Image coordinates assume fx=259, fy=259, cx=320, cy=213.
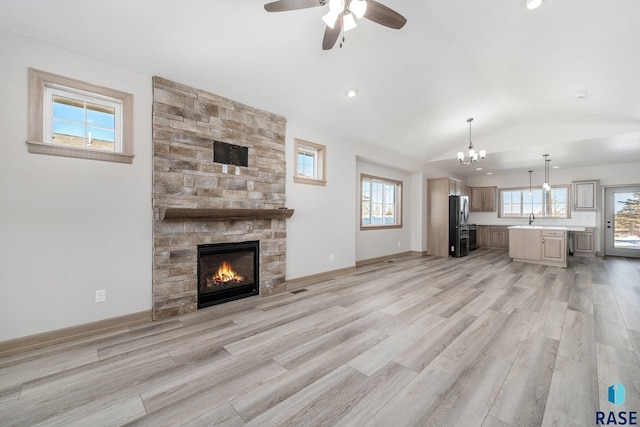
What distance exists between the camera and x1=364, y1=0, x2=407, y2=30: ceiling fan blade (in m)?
1.93

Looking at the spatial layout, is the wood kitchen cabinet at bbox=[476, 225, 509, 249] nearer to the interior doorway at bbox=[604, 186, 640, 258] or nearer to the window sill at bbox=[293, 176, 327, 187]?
the interior doorway at bbox=[604, 186, 640, 258]

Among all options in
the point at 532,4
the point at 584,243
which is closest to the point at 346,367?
the point at 532,4

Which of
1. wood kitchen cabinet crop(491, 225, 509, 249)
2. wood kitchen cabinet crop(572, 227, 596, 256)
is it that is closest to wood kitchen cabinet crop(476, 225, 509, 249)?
wood kitchen cabinet crop(491, 225, 509, 249)

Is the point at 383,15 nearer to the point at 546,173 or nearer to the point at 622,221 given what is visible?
the point at 546,173

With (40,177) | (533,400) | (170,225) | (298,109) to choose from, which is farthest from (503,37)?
(40,177)

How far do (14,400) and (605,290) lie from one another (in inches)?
281

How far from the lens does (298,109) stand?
415cm

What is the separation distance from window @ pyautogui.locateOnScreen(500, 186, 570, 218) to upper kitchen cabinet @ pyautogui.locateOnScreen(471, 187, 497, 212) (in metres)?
0.31

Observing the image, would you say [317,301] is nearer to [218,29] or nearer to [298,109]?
[298,109]

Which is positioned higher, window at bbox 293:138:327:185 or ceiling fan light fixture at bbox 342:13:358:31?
ceiling fan light fixture at bbox 342:13:358:31

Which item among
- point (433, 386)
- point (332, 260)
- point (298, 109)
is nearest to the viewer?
point (433, 386)

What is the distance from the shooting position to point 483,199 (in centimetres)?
953

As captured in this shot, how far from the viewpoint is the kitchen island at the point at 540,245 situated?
6.03 meters

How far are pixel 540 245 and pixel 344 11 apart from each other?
7197 millimetres
